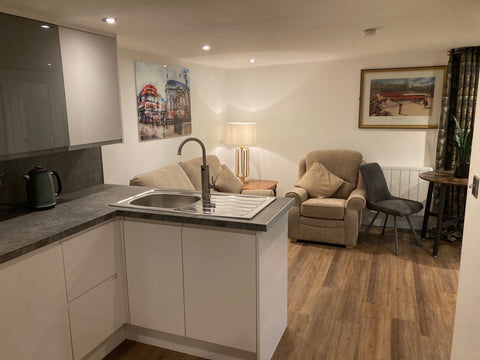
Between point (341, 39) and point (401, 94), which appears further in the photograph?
point (401, 94)

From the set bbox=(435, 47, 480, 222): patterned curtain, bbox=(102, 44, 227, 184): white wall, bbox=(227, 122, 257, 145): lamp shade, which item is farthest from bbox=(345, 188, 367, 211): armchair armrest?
bbox=(102, 44, 227, 184): white wall

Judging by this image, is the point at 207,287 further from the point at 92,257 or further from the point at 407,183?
the point at 407,183

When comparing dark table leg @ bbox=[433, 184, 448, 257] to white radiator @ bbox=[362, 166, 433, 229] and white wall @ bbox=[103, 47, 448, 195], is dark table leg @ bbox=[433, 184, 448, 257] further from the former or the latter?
white wall @ bbox=[103, 47, 448, 195]

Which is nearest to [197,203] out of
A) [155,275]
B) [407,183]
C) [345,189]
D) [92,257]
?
[155,275]

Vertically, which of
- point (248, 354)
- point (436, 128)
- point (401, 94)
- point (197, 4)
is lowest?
point (248, 354)

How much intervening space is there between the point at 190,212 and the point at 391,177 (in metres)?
3.22

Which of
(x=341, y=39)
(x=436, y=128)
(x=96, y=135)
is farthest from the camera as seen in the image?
(x=436, y=128)

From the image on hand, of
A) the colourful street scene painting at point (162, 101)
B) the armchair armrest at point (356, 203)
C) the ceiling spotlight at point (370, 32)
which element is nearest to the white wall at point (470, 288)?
the ceiling spotlight at point (370, 32)

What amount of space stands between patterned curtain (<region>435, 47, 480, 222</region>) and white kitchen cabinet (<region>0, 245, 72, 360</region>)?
404cm

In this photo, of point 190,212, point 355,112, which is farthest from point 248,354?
point 355,112

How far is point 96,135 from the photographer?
2.63 metres

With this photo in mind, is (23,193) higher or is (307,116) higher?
(307,116)

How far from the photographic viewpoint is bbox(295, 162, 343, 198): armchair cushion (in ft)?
14.6

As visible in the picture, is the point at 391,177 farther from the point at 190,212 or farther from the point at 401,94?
the point at 190,212
